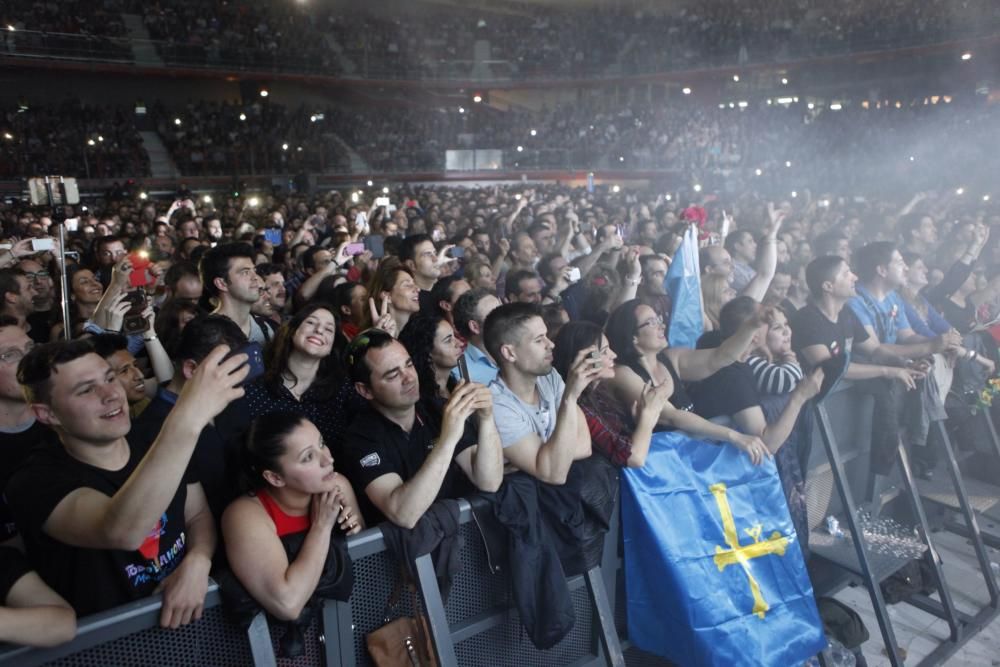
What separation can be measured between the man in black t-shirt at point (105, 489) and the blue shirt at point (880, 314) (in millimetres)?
4540

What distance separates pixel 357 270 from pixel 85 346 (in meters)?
4.74

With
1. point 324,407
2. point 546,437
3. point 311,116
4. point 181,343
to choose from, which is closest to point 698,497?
point 546,437

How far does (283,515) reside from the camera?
7.64 ft

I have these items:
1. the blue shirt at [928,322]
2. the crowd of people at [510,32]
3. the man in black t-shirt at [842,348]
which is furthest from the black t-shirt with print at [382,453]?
the crowd of people at [510,32]

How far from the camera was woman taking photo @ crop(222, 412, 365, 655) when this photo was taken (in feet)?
6.96

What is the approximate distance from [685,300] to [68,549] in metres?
4.17

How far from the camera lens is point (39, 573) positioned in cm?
207

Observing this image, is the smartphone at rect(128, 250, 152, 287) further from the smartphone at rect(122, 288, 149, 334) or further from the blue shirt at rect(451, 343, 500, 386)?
the blue shirt at rect(451, 343, 500, 386)

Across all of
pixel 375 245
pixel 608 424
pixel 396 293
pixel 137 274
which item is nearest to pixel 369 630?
pixel 608 424

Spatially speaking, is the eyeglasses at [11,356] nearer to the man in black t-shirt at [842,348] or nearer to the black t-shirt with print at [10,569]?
the black t-shirt with print at [10,569]

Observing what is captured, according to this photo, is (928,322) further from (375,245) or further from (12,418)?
(12,418)

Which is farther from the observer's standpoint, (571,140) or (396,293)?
(571,140)

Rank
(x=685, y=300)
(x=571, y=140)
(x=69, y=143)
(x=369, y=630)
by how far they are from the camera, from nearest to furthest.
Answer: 1. (x=369, y=630)
2. (x=685, y=300)
3. (x=69, y=143)
4. (x=571, y=140)

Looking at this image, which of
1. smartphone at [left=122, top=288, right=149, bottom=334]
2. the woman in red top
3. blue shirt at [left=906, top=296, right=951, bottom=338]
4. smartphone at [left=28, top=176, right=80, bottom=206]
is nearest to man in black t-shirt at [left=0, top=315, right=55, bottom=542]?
smartphone at [left=122, top=288, right=149, bottom=334]
